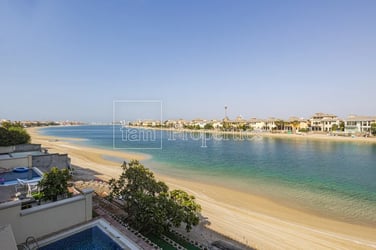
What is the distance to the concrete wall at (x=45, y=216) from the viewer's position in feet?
20.5

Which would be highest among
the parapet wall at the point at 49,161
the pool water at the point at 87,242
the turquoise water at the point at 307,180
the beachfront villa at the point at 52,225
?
the parapet wall at the point at 49,161

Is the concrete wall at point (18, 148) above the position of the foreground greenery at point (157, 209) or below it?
above

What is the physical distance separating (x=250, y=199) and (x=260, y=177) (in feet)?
22.0

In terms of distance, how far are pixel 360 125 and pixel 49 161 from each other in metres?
82.4

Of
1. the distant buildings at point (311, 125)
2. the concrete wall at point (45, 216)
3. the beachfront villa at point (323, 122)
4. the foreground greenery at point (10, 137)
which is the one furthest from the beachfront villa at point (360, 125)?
the foreground greenery at point (10, 137)

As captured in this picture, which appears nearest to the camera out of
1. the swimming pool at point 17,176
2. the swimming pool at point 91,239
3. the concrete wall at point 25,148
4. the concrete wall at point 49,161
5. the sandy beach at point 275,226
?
the swimming pool at point 91,239

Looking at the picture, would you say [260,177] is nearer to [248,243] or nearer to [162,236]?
[248,243]

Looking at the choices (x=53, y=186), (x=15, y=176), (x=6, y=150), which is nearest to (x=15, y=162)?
(x=15, y=176)

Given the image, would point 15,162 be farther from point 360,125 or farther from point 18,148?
point 360,125

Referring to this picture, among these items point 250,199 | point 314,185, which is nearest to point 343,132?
point 314,185

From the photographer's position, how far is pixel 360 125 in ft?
226

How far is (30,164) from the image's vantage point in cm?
1399

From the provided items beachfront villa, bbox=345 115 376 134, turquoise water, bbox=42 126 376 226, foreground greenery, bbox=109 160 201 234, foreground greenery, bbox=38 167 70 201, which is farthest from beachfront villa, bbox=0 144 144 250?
beachfront villa, bbox=345 115 376 134

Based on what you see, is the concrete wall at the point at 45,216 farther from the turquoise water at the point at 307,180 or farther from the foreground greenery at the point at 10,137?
the foreground greenery at the point at 10,137
